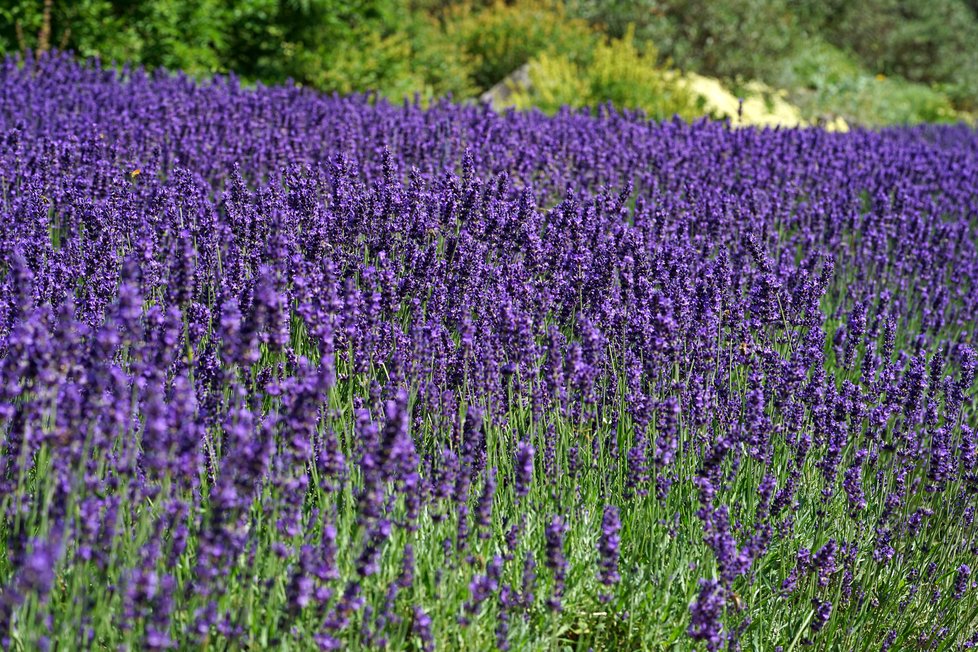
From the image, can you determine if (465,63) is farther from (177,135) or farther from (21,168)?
(21,168)

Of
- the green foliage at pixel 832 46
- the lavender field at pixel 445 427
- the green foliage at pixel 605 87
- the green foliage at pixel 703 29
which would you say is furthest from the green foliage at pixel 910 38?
the lavender field at pixel 445 427

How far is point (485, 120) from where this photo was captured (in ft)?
22.6

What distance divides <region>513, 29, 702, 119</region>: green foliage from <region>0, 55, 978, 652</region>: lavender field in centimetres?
601

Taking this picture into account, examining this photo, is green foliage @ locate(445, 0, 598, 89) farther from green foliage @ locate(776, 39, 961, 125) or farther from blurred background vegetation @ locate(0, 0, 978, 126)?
green foliage @ locate(776, 39, 961, 125)

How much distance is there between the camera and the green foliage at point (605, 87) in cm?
1140

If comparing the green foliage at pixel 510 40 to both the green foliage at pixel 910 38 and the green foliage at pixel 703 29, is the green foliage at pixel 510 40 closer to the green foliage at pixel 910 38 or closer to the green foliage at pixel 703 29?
the green foliage at pixel 703 29

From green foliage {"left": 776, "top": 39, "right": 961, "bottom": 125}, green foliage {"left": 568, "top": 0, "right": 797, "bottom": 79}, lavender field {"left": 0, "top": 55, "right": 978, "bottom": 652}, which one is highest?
lavender field {"left": 0, "top": 55, "right": 978, "bottom": 652}

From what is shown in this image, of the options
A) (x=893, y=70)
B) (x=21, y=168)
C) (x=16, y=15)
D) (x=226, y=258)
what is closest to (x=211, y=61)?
(x=16, y=15)

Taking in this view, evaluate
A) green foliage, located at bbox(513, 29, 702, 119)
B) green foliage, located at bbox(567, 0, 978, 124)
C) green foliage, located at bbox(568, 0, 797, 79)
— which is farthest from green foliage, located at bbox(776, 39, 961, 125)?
green foliage, located at bbox(513, 29, 702, 119)

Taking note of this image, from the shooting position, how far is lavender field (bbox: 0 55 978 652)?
2.40 meters

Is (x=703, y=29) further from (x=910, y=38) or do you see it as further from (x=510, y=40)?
(x=910, y=38)

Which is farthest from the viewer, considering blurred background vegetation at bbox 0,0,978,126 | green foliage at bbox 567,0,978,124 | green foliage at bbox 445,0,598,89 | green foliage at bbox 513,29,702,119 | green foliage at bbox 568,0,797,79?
green foliage at bbox 567,0,978,124

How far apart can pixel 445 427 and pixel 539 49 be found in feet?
37.8

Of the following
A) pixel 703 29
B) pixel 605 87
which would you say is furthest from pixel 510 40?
pixel 703 29
